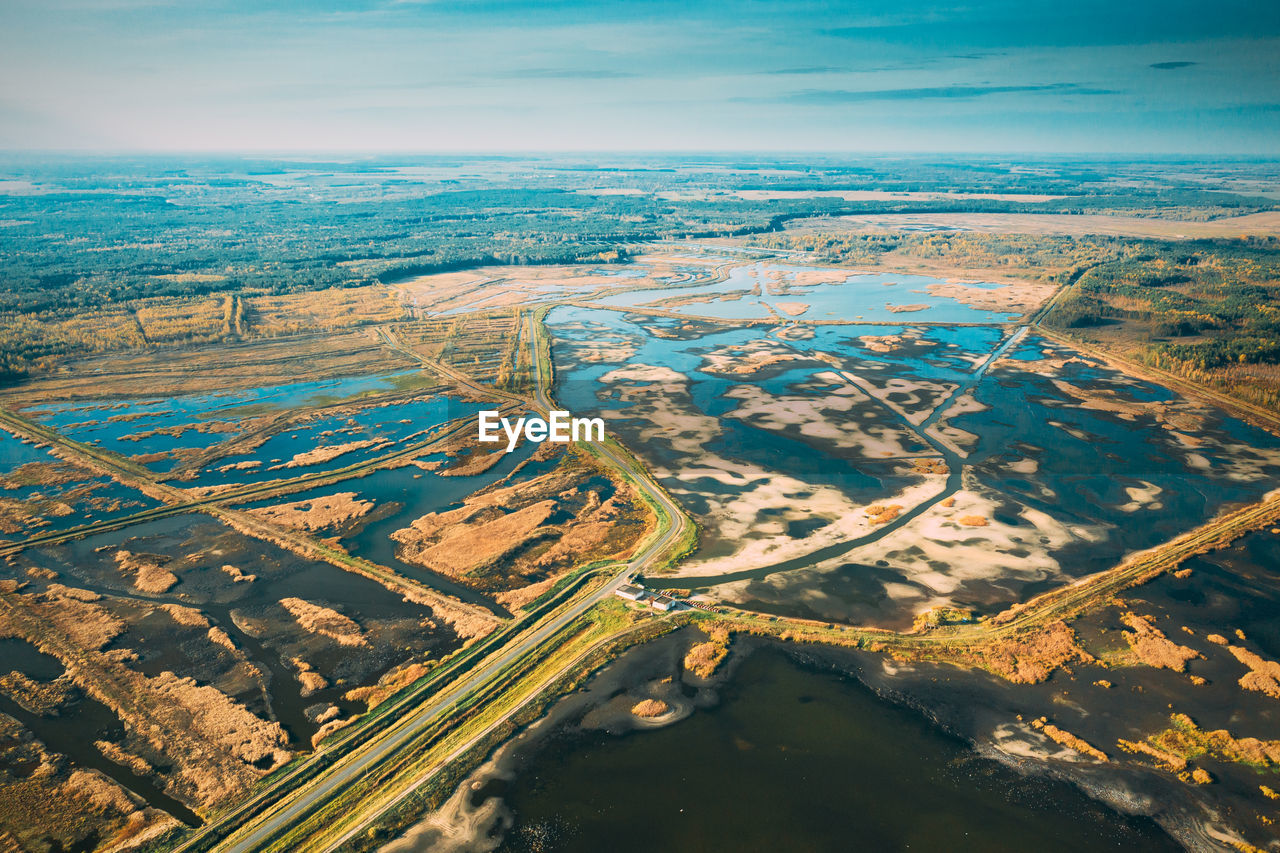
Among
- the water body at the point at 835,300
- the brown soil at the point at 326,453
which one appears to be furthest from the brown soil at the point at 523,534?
the water body at the point at 835,300

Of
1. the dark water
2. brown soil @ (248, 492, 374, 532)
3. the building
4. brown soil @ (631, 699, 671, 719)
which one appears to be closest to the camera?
the dark water

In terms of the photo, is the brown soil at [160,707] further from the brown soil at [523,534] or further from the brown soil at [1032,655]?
the brown soil at [1032,655]

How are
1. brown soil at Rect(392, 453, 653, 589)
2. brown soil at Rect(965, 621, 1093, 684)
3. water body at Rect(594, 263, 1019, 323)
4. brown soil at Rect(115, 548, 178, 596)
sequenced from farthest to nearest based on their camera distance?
1. water body at Rect(594, 263, 1019, 323)
2. brown soil at Rect(392, 453, 653, 589)
3. brown soil at Rect(115, 548, 178, 596)
4. brown soil at Rect(965, 621, 1093, 684)

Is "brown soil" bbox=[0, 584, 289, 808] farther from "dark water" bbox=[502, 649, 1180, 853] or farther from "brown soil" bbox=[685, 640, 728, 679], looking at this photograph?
"brown soil" bbox=[685, 640, 728, 679]

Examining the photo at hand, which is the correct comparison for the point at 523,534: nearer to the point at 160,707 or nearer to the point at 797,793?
the point at 160,707

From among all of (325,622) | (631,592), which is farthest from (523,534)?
(325,622)

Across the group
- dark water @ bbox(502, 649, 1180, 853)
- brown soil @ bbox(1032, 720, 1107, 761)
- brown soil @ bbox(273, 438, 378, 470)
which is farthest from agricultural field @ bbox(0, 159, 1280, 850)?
dark water @ bbox(502, 649, 1180, 853)
